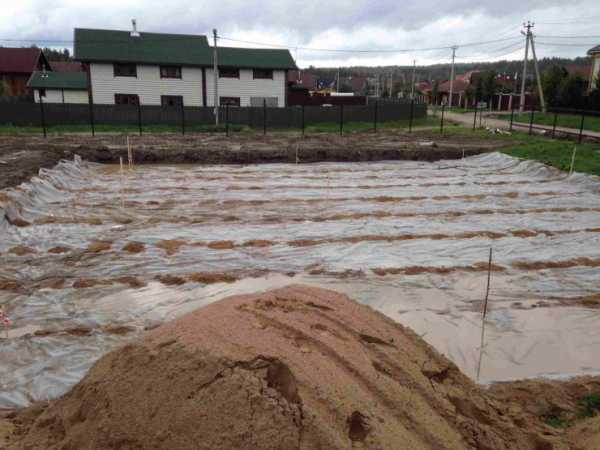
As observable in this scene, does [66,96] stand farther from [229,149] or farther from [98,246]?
[98,246]

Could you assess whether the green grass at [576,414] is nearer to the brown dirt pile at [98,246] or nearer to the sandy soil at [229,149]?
the brown dirt pile at [98,246]

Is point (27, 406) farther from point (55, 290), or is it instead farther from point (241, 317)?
point (55, 290)

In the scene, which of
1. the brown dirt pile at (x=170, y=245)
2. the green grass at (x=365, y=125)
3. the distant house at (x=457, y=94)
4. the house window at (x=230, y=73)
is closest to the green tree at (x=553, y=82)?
the distant house at (x=457, y=94)

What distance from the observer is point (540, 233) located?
353 inches

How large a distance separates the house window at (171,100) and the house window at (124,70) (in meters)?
2.26

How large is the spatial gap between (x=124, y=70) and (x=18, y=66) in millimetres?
21983

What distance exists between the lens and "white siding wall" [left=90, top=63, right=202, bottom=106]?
32031 mm

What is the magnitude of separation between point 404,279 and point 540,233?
11.8 feet

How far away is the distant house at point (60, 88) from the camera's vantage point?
36625 millimetres

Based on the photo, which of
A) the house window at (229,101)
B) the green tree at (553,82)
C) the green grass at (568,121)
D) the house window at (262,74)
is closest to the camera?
the green grass at (568,121)

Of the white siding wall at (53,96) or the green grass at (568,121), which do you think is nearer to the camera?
the green grass at (568,121)

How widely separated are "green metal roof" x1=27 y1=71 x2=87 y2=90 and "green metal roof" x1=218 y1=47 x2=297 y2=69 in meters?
10.8

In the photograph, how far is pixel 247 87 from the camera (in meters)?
35.0

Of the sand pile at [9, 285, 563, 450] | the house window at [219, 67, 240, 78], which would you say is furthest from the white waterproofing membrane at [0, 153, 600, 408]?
the house window at [219, 67, 240, 78]
